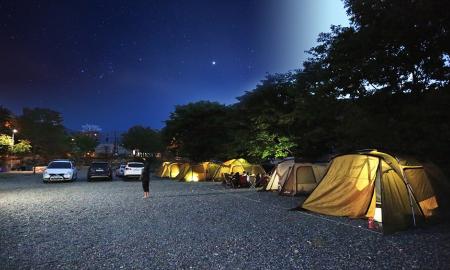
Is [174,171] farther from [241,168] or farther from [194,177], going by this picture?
[241,168]

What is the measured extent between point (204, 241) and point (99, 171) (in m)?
23.1

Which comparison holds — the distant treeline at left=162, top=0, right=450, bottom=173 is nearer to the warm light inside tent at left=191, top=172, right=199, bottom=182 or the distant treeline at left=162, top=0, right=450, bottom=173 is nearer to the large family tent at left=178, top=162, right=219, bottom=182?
the large family tent at left=178, top=162, right=219, bottom=182

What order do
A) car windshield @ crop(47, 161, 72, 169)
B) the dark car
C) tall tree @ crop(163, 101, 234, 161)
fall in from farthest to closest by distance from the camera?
tall tree @ crop(163, 101, 234, 161) → the dark car → car windshield @ crop(47, 161, 72, 169)

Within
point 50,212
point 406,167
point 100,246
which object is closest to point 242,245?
point 100,246

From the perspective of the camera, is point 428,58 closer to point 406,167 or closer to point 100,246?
point 406,167

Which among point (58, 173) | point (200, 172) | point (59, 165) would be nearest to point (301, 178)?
point (200, 172)

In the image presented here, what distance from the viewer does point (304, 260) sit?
6.02 metres

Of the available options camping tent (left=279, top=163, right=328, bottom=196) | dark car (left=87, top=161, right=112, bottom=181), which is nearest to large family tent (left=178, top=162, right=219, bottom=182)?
dark car (left=87, top=161, right=112, bottom=181)

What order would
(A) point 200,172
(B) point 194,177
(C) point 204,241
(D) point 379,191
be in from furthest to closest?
(A) point 200,172 → (B) point 194,177 → (D) point 379,191 → (C) point 204,241

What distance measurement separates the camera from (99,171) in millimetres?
28219

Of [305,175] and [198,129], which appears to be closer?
[305,175]

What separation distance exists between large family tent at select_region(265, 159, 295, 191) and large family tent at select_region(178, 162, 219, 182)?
10.8 meters

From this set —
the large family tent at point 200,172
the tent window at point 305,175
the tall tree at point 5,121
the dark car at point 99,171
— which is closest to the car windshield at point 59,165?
the dark car at point 99,171

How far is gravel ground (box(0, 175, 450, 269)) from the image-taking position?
586 centimetres
